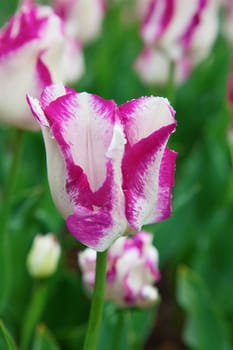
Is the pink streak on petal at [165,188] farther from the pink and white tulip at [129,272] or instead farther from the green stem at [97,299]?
the pink and white tulip at [129,272]

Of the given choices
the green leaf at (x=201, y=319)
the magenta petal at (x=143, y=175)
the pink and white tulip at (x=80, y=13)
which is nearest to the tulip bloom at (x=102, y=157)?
the magenta petal at (x=143, y=175)

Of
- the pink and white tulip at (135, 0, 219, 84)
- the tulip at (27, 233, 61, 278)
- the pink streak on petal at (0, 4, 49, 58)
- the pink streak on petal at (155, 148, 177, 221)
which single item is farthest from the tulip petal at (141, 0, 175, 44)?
the pink streak on petal at (155, 148, 177, 221)

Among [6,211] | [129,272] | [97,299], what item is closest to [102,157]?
[97,299]

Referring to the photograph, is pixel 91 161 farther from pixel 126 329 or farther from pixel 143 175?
pixel 126 329

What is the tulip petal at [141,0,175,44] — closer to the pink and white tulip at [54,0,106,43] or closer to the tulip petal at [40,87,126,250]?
the pink and white tulip at [54,0,106,43]

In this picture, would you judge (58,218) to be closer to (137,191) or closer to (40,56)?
(40,56)
